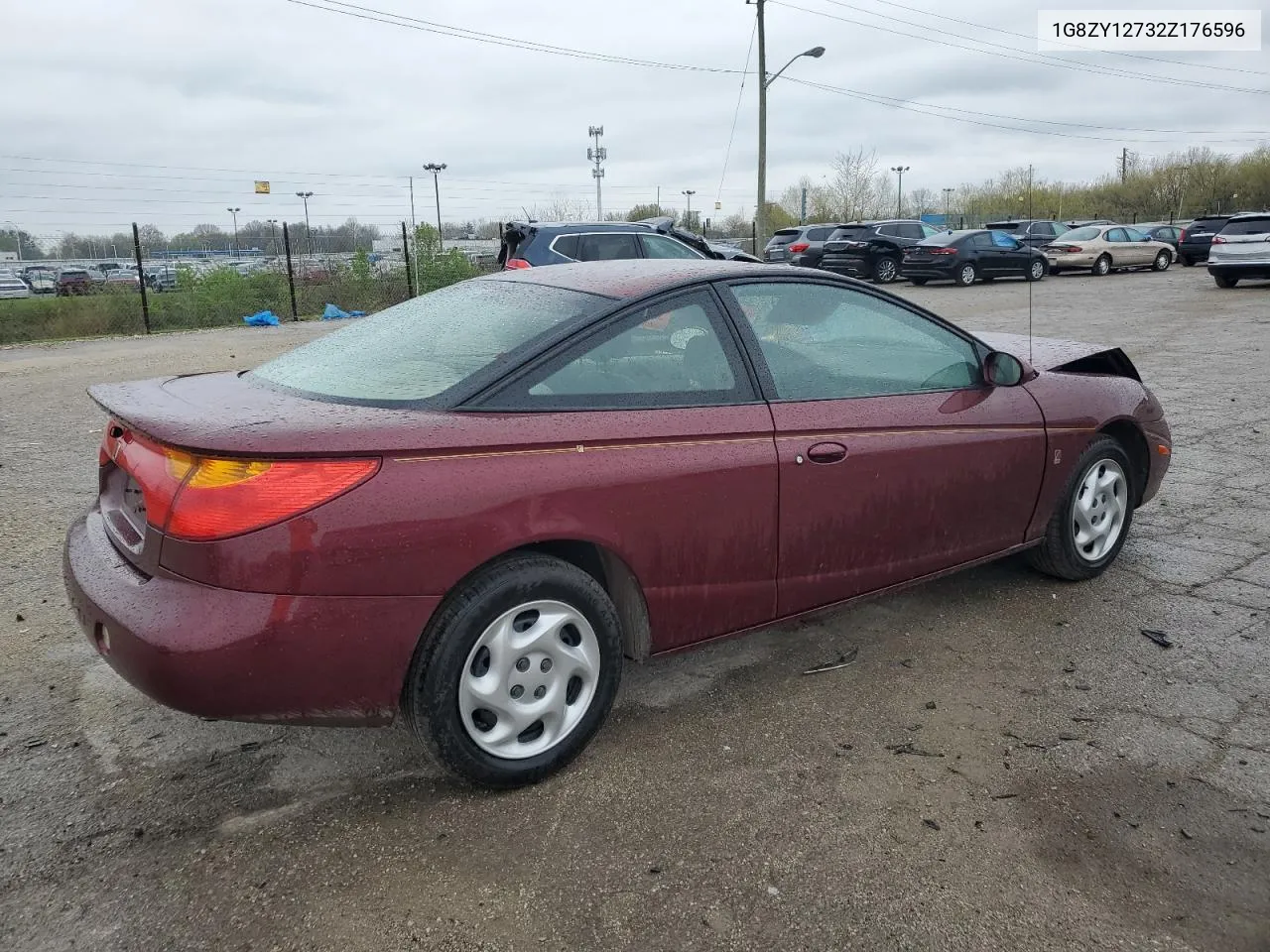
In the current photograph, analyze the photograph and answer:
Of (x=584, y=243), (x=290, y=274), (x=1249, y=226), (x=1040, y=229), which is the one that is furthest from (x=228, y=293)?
(x=1040, y=229)

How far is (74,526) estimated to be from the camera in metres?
3.06

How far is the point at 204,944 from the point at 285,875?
0.84ft

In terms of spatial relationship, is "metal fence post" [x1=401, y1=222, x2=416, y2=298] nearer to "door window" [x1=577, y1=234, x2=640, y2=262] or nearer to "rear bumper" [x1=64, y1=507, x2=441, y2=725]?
"door window" [x1=577, y1=234, x2=640, y2=262]

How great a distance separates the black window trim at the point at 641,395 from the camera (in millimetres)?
2674

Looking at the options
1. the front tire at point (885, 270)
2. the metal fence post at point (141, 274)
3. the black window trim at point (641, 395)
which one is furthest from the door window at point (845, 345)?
the front tire at point (885, 270)

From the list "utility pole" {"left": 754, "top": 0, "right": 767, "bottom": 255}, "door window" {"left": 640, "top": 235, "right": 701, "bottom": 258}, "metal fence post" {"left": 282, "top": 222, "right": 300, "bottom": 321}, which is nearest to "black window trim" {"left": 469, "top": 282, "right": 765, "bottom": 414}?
"door window" {"left": 640, "top": 235, "right": 701, "bottom": 258}

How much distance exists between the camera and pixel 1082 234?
28.1 m

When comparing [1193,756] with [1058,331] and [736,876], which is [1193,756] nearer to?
[736,876]

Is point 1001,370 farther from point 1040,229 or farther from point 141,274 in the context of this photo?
point 1040,229

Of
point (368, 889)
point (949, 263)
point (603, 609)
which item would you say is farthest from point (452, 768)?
point (949, 263)

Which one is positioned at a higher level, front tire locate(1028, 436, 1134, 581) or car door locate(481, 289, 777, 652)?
car door locate(481, 289, 777, 652)

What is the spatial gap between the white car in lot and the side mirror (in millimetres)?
33522

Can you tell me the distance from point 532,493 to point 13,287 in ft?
117

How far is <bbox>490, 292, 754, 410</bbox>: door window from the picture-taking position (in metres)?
2.76
